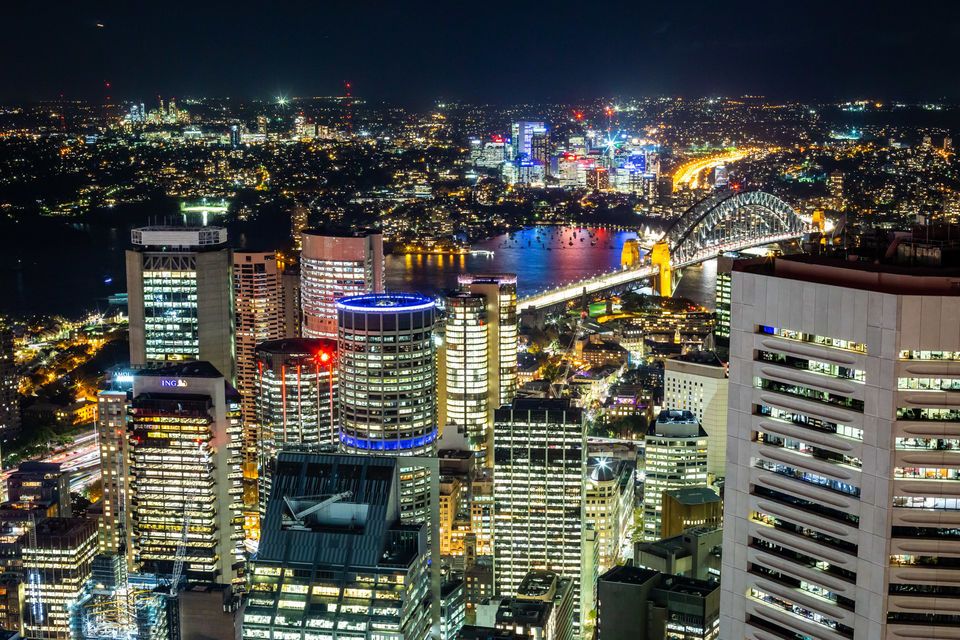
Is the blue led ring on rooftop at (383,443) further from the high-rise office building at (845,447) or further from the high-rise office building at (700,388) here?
the high-rise office building at (845,447)

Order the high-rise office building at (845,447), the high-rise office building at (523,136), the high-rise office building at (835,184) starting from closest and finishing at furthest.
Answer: the high-rise office building at (845,447) → the high-rise office building at (835,184) → the high-rise office building at (523,136)

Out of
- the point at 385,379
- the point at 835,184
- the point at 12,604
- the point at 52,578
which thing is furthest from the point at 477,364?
the point at 835,184

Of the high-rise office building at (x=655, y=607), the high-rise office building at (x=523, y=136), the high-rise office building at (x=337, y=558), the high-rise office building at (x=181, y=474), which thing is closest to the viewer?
the high-rise office building at (x=337, y=558)

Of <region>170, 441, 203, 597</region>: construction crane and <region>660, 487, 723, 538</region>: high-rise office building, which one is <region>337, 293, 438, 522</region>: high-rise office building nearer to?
<region>170, 441, 203, 597</region>: construction crane

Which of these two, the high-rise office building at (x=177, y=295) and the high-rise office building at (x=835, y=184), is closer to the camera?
the high-rise office building at (x=177, y=295)

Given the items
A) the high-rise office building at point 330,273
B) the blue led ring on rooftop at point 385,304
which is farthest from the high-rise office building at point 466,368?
the blue led ring on rooftop at point 385,304

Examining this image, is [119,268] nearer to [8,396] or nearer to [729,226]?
[8,396]

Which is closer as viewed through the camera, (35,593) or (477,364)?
(35,593)
